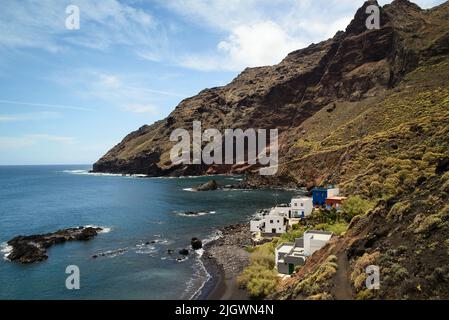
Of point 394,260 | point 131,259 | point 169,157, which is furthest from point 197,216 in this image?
point 169,157

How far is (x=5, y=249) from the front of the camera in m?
59.1

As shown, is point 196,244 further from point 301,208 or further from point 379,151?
point 379,151

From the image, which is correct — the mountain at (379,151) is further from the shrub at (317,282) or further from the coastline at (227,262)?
the coastline at (227,262)

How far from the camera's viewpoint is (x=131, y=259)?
52.3 meters

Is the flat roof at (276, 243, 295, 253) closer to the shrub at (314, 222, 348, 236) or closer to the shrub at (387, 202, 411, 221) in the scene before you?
the shrub at (314, 222, 348, 236)

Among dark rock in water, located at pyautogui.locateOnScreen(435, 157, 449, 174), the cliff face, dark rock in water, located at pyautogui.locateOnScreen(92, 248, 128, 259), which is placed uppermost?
the cliff face

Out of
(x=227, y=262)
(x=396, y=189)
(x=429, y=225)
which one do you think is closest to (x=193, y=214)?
(x=227, y=262)

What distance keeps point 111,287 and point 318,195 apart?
46.0 meters

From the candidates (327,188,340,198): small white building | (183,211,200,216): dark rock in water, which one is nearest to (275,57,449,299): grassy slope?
(327,188,340,198): small white building

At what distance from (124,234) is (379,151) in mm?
59793

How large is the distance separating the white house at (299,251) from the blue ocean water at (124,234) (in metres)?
9.63

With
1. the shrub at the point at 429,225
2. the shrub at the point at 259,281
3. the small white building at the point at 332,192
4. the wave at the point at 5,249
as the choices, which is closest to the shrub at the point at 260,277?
the shrub at the point at 259,281

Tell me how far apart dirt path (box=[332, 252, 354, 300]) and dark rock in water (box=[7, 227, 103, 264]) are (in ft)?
141

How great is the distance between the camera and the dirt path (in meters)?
23.7
